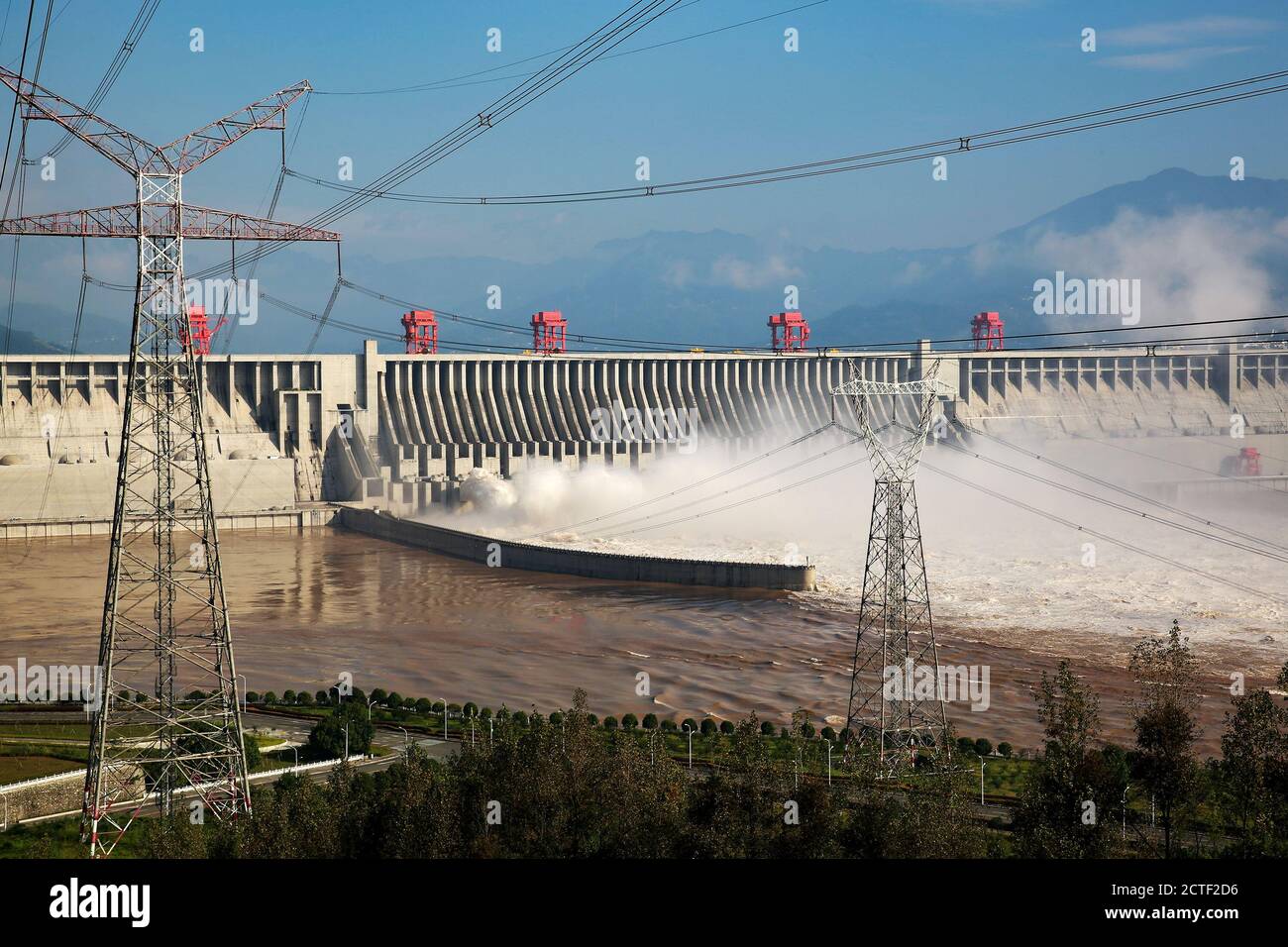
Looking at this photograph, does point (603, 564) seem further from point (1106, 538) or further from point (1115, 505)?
point (1115, 505)

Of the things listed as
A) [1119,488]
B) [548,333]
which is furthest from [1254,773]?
[548,333]

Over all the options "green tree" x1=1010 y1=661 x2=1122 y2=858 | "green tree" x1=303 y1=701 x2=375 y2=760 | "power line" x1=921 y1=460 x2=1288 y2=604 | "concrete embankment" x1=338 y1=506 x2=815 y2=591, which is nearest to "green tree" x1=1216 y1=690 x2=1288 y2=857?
"green tree" x1=1010 y1=661 x2=1122 y2=858

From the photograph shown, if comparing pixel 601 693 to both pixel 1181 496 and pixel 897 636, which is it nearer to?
pixel 897 636

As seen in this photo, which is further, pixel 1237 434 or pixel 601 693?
pixel 1237 434

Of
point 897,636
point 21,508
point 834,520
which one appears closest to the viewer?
point 897,636

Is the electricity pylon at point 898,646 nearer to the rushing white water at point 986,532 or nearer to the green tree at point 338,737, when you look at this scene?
the green tree at point 338,737
